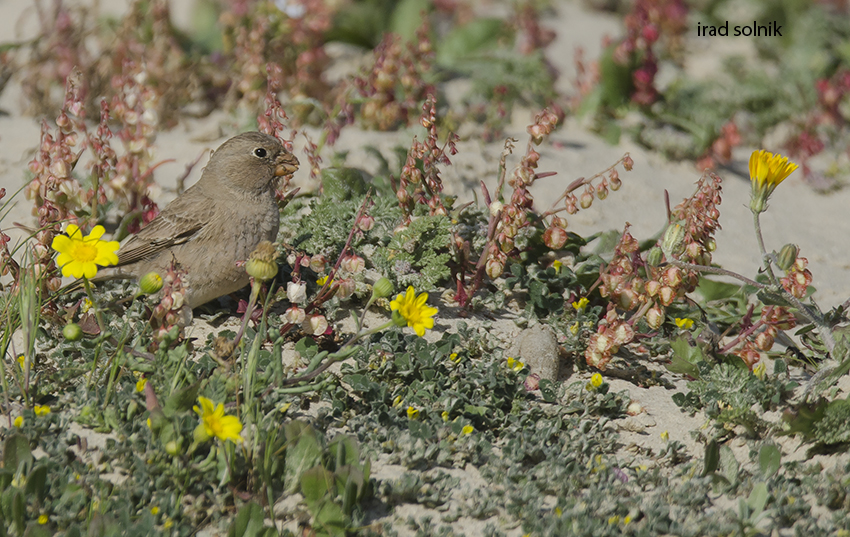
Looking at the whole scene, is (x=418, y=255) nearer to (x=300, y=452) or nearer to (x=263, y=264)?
(x=263, y=264)

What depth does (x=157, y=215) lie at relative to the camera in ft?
14.4

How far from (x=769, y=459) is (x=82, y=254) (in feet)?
9.96

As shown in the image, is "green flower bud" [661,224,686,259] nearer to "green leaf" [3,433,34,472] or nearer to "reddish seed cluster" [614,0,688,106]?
"green leaf" [3,433,34,472]

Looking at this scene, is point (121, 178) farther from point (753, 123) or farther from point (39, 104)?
point (753, 123)

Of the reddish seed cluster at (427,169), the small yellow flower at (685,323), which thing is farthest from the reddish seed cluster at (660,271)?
the reddish seed cluster at (427,169)

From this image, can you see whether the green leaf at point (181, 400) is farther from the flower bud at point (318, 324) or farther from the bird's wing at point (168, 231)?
the bird's wing at point (168, 231)

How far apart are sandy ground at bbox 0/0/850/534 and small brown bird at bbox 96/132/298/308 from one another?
900 millimetres

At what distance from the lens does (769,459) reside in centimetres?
340

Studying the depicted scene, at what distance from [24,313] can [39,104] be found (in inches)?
146

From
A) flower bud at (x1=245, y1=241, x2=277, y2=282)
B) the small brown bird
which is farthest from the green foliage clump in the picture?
flower bud at (x1=245, y1=241, x2=277, y2=282)

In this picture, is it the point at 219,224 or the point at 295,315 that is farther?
the point at 219,224

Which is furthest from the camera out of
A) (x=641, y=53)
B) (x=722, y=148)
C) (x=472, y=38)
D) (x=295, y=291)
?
(x=472, y=38)

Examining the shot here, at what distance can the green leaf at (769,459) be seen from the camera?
11.1 ft

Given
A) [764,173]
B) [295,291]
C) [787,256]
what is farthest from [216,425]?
[787,256]
